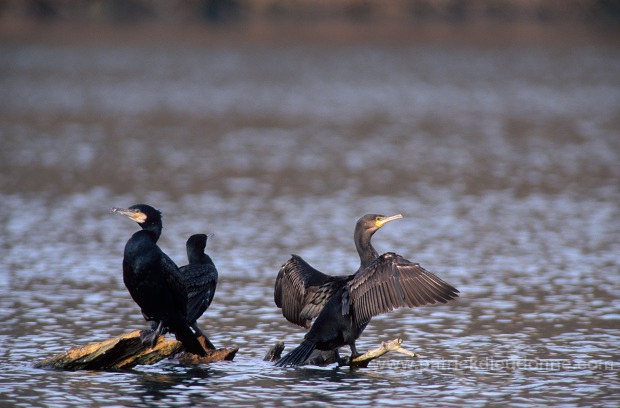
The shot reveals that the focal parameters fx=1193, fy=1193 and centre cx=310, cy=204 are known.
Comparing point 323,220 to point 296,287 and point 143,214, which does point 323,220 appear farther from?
point 143,214

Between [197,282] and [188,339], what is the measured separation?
2.34 ft

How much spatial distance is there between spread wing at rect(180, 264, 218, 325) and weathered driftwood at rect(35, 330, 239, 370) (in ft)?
1.15

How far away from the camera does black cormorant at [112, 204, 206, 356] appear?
32.6ft

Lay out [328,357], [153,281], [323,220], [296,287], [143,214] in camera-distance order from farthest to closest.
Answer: [323,220], [296,287], [328,357], [143,214], [153,281]

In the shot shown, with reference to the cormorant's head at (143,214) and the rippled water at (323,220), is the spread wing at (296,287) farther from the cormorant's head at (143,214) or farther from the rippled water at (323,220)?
the cormorant's head at (143,214)

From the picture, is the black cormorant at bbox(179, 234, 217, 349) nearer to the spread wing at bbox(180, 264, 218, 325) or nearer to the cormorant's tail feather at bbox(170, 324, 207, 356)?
the spread wing at bbox(180, 264, 218, 325)

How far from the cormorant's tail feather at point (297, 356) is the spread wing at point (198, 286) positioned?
0.96m

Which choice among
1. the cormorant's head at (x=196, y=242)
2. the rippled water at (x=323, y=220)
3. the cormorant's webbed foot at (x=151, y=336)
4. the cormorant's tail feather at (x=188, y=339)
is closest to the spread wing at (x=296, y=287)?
the rippled water at (x=323, y=220)

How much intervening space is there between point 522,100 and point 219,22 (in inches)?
1383

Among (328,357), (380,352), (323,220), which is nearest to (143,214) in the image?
(328,357)

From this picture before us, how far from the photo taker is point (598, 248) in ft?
52.4

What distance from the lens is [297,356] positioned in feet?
33.2

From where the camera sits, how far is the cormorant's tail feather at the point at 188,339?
10.1 meters

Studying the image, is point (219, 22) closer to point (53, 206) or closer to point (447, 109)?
point (447, 109)
